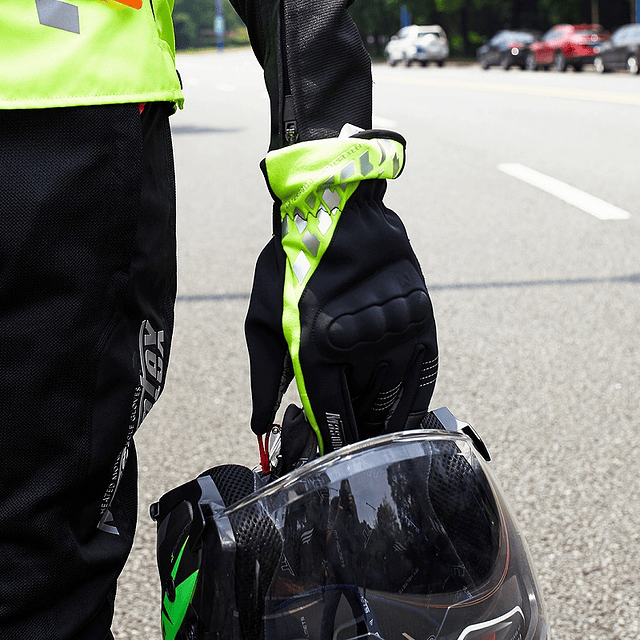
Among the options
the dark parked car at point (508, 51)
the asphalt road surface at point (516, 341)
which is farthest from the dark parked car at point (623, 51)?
the asphalt road surface at point (516, 341)

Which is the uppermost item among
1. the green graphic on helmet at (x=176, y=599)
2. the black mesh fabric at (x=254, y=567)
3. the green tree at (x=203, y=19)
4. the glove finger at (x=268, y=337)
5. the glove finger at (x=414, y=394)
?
the glove finger at (x=268, y=337)

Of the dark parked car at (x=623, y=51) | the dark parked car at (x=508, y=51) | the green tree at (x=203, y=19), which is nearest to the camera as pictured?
the dark parked car at (x=623, y=51)

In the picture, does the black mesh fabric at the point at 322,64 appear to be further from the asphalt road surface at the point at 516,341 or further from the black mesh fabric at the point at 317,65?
the asphalt road surface at the point at 516,341

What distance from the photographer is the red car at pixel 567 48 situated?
80.4 feet

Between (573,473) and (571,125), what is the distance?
9.22 metres

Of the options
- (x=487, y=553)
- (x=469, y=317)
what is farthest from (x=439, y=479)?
(x=469, y=317)

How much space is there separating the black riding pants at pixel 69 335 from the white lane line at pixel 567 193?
211 inches

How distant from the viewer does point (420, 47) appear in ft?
105

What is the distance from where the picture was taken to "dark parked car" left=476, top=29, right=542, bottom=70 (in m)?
27.7

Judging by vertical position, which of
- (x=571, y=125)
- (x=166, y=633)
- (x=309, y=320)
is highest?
(x=309, y=320)

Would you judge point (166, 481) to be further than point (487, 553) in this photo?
Yes

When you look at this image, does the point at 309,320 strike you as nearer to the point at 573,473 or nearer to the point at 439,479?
the point at 439,479

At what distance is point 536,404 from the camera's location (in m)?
3.25

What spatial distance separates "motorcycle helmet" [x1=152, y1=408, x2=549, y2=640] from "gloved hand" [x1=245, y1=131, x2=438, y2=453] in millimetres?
121
